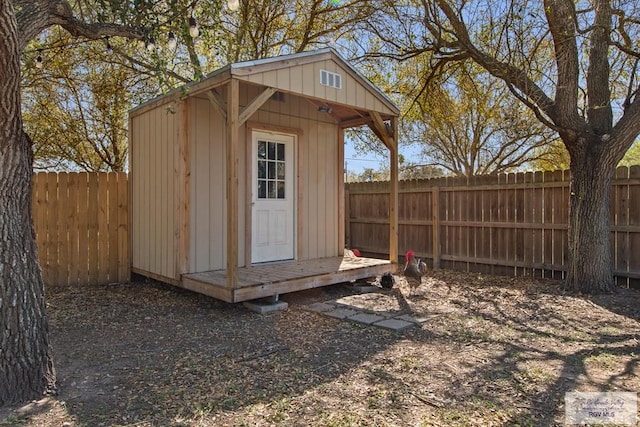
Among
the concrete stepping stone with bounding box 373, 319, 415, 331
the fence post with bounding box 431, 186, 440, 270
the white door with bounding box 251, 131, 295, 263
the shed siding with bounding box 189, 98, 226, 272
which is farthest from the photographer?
the fence post with bounding box 431, 186, 440, 270

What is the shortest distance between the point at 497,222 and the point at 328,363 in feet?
15.3

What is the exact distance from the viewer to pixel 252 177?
19.2 feet

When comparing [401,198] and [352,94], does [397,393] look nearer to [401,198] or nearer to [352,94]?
[352,94]

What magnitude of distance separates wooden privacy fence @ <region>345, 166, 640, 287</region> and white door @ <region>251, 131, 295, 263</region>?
9.11 feet

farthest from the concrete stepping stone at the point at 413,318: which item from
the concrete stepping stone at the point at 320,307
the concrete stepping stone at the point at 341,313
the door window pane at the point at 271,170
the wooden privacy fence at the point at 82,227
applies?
the wooden privacy fence at the point at 82,227

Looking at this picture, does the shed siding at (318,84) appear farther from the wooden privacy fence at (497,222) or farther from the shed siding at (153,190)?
the wooden privacy fence at (497,222)

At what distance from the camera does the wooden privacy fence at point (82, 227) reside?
6059mm

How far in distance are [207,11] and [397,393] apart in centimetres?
395

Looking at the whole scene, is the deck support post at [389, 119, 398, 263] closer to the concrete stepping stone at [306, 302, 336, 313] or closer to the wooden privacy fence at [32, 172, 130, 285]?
the concrete stepping stone at [306, 302, 336, 313]

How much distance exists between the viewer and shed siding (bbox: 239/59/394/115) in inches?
187

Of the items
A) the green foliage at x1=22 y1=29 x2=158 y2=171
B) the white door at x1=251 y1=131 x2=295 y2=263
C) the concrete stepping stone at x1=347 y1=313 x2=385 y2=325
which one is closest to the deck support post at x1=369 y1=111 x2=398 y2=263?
the white door at x1=251 y1=131 x2=295 y2=263

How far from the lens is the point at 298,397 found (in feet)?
8.84

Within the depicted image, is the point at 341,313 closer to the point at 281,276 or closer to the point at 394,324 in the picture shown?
the point at 394,324

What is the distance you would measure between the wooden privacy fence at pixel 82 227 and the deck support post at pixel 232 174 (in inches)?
113
